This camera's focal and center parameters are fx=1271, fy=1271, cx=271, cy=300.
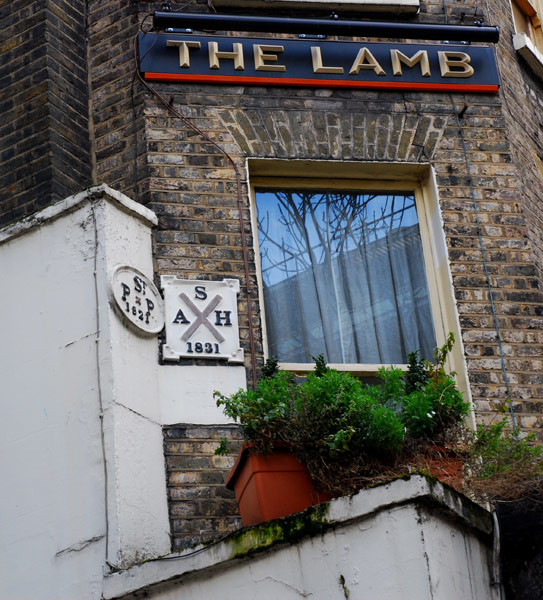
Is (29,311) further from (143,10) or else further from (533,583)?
(533,583)

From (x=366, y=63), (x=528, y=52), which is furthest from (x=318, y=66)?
(x=528, y=52)

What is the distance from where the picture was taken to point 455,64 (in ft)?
30.4

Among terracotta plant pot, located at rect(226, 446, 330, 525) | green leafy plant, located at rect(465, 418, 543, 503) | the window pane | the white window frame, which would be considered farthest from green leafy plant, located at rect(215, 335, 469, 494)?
the window pane

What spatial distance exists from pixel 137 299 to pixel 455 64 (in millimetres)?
3156

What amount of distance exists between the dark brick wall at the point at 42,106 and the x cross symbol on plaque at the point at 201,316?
125 cm

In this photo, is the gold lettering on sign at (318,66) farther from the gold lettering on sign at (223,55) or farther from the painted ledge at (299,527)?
the painted ledge at (299,527)

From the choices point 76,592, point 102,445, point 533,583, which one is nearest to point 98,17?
point 102,445

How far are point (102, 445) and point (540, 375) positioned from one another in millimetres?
2970

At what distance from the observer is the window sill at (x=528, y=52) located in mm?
10125

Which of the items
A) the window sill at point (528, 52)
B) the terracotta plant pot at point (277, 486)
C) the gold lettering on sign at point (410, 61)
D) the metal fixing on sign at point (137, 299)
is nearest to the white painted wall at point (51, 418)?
the metal fixing on sign at point (137, 299)

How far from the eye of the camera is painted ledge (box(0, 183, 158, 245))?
780cm

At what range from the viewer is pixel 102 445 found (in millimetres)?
7172

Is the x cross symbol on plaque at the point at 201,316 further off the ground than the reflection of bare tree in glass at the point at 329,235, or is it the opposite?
the reflection of bare tree in glass at the point at 329,235

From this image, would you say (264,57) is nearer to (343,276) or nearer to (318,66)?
(318,66)
